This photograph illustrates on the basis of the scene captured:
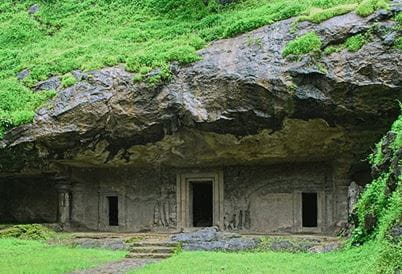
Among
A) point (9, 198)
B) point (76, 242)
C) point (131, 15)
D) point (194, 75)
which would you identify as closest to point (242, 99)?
point (194, 75)

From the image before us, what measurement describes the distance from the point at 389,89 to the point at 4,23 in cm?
1750

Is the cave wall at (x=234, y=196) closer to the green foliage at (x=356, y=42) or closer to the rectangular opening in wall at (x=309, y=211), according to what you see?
the rectangular opening in wall at (x=309, y=211)

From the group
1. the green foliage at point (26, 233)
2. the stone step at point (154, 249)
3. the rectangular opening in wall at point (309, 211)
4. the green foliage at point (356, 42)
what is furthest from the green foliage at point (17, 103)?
the rectangular opening in wall at point (309, 211)

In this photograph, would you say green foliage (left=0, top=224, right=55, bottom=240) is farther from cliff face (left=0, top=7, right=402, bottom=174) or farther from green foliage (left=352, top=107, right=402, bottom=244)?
green foliage (left=352, top=107, right=402, bottom=244)

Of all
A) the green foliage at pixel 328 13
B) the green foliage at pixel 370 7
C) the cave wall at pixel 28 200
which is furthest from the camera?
the cave wall at pixel 28 200

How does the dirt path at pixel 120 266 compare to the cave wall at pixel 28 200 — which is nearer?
the dirt path at pixel 120 266

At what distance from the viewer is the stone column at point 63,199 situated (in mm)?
21156

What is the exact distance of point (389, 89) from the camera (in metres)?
16.0

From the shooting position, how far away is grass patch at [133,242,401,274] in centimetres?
1080

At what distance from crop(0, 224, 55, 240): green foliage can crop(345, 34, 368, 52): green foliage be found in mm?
10852

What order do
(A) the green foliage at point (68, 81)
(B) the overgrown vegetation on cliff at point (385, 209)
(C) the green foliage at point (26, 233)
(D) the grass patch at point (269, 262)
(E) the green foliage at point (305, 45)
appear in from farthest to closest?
(C) the green foliage at point (26, 233)
(A) the green foliage at point (68, 81)
(E) the green foliage at point (305, 45)
(D) the grass patch at point (269, 262)
(B) the overgrown vegetation on cliff at point (385, 209)

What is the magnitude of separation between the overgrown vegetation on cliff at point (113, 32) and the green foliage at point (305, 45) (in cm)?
92

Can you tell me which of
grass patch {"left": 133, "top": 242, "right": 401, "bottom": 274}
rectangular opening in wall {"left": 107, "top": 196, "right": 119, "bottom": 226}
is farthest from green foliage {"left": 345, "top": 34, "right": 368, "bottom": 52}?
rectangular opening in wall {"left": 107, "top": 196, "right": 119, "bottom": 226}

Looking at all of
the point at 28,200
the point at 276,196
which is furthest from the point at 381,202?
the point at 28,200
